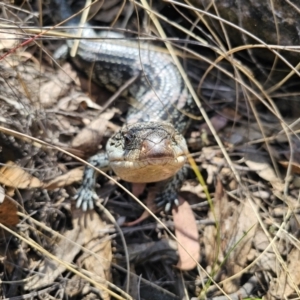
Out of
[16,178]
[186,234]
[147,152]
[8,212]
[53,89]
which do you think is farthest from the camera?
[53,89]

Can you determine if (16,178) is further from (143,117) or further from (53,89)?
(143,117)

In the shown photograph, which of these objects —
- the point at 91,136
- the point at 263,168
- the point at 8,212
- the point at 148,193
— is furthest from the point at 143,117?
the point at 8,212

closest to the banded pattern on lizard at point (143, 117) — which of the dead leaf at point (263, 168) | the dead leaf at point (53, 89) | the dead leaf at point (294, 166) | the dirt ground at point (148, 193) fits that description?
the dirt ground at point (148, 193)

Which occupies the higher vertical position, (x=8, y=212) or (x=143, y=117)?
(x=143, y=117)

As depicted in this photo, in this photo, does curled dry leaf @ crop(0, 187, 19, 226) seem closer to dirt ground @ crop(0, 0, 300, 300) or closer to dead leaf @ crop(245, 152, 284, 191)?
dirt ground @ crop(0, 0, 300, 300)

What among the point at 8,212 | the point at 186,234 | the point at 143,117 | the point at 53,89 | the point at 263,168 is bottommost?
the point at 186,234

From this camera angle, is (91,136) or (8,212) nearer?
(8,212)
